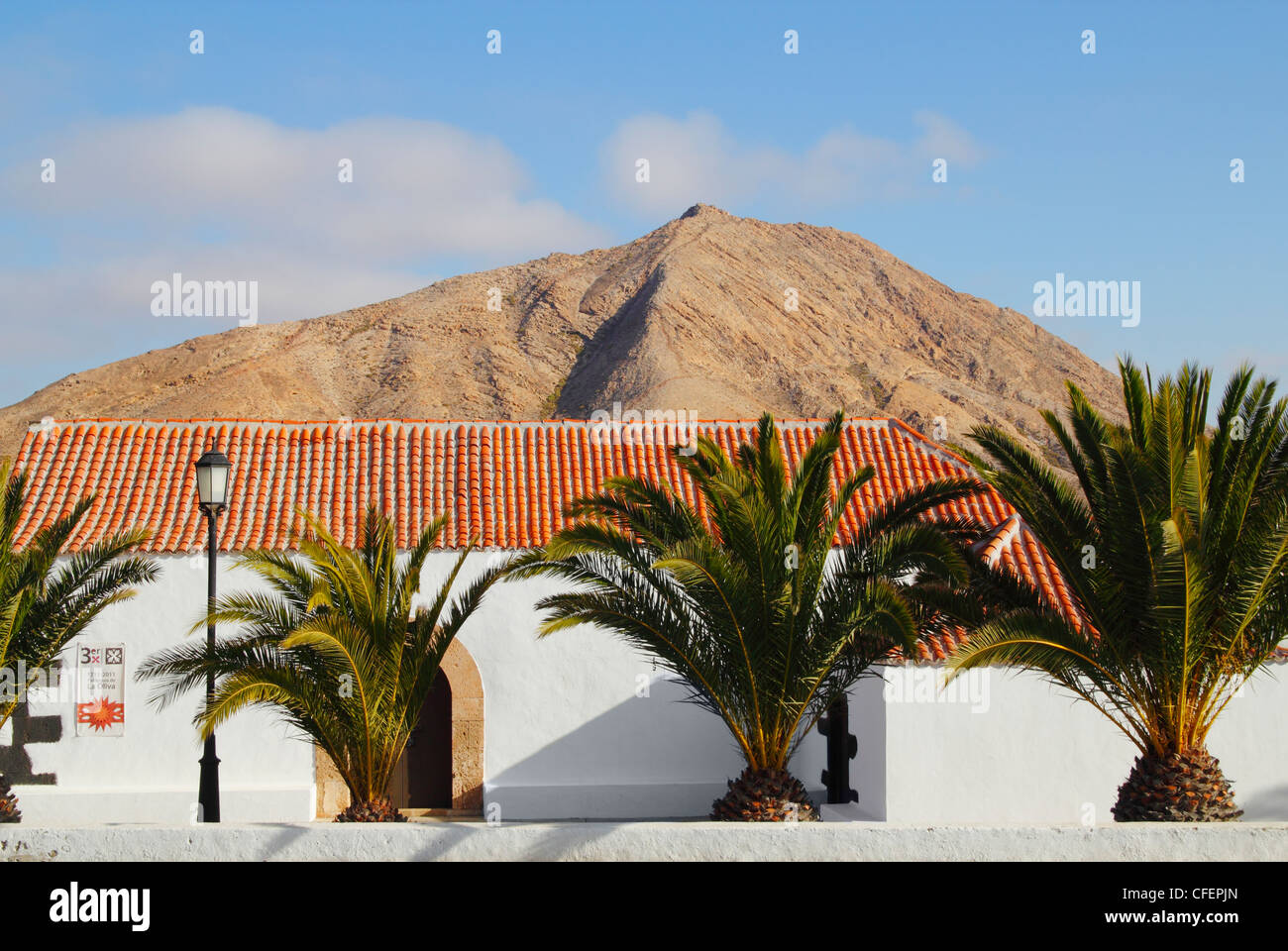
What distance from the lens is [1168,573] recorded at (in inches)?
317

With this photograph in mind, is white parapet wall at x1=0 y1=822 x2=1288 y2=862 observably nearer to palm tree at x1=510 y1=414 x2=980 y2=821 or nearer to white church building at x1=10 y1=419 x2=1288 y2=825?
palm tree at x1=510 y1=414 x2=980 y2=821

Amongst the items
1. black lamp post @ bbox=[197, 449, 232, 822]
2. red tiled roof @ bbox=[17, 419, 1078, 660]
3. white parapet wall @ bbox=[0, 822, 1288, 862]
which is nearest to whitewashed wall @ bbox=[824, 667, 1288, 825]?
red tiled roof @ bbox=[17, 419, 1078, 660]

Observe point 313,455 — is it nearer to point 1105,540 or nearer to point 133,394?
point 1105,540

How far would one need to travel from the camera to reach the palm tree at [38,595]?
32.3 ft

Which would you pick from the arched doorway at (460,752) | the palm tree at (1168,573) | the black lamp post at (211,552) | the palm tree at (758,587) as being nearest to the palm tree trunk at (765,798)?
the palm tree at (758,587)

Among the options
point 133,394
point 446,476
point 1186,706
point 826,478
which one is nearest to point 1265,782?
point 1186,706

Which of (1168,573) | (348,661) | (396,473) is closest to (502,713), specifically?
(396,473)

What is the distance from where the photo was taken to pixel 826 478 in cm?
915

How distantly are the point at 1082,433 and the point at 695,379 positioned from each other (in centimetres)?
3814

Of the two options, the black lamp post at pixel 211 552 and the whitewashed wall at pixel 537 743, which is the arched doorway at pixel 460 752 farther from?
the black lamp post at pixel 211 552

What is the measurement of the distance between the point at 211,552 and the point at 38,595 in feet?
6.47

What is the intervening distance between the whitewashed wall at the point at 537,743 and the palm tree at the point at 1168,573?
2344 millimetres

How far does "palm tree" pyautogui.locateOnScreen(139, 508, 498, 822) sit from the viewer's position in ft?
29.4

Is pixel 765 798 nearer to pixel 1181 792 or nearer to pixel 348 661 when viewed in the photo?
pixel 1181 792
